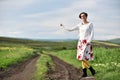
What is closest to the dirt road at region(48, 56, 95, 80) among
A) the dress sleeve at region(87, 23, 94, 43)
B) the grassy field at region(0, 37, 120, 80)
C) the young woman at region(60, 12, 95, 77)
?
the grassy field at region(0, 37, 120, 80)

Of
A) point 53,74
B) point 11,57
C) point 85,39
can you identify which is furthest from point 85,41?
point 11,57

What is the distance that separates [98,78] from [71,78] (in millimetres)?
2226

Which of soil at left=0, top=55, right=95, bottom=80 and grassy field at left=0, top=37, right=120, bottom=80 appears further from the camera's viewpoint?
soil at left=0, top=55, right=95, bottom=80

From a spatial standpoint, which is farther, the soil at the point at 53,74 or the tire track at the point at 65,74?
the soil at the point at 53,74

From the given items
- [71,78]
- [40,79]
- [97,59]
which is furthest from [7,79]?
[97,59]

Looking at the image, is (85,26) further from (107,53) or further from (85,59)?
(107,53)

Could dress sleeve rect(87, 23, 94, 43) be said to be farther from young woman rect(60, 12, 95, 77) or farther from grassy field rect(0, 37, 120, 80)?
grassy field rect(0, 37, 120, 80)

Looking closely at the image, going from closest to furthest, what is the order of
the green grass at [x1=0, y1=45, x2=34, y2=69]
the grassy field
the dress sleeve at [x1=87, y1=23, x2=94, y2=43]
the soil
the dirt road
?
the dress sleeve at [x1=87, y1=23, x2=94, y2=43], the grassy field, the dirt road, the soil, the green grass at [x1=0, y1=45, x2=34, y2=69]

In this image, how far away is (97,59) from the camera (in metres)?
27.5

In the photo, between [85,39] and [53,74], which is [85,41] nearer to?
[85,39]

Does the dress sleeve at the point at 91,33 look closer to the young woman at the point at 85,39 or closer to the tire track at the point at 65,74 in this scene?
the young woman at the point at 85,39

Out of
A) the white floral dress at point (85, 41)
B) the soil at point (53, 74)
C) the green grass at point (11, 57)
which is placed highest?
the white floral dress at point (85, 41)

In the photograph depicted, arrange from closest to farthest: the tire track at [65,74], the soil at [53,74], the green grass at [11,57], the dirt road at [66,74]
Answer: the dirt road at [66,74] → the tire track at [65,74] → the soil at [53,74] → the green grass at [11,57]

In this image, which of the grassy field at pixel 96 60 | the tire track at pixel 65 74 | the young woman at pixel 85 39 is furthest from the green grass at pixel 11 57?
the young woman at pixel 85 39
